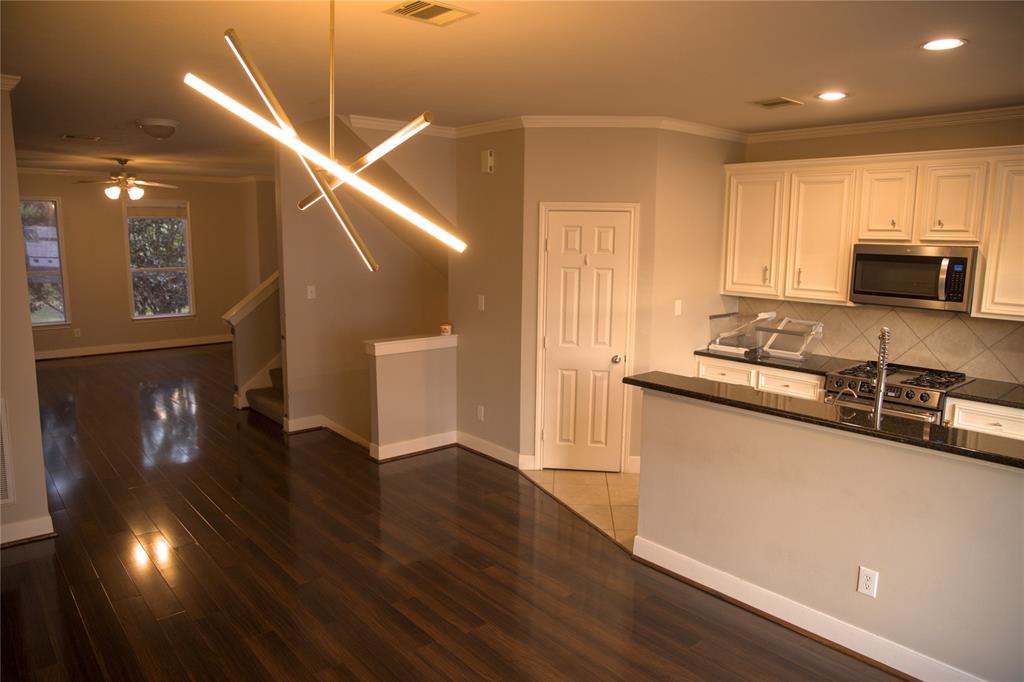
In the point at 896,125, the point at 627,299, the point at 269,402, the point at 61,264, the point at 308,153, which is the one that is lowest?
the point at 269,402

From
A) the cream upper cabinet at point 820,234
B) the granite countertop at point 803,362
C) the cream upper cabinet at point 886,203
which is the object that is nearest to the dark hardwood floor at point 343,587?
the granite countertop at point 803,362

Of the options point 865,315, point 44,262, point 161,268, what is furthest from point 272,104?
point 161,268

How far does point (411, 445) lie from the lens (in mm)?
5301

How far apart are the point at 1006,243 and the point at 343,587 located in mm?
4195

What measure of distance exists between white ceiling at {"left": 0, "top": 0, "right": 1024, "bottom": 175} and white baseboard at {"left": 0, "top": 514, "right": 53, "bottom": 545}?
2456mm

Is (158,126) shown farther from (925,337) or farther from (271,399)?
(925,337)

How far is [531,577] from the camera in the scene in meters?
3.41

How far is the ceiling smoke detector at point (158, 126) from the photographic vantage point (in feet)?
16.4

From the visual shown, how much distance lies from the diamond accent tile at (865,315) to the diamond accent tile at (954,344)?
0.35 m

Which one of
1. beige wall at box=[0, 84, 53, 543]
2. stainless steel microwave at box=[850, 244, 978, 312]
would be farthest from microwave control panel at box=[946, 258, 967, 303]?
beige wall at box=[0, 84, 53, 543]

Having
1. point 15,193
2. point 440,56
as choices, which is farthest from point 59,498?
point 440,56

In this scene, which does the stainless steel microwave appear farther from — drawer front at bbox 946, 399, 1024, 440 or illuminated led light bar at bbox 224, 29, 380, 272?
illuminated led light bar at bbox 224, 29, 380, 272

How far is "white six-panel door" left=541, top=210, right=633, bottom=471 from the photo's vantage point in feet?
15.7

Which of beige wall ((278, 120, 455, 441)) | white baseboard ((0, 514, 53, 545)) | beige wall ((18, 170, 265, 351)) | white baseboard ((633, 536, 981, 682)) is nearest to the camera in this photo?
white baseboard ((633, 536, 981, 682))
